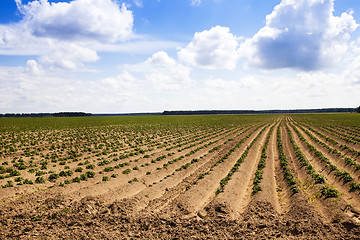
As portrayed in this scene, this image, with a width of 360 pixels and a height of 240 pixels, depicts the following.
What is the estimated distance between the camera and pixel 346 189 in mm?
10555

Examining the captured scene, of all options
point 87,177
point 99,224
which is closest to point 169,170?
point 87,177

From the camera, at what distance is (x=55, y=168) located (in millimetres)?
15953

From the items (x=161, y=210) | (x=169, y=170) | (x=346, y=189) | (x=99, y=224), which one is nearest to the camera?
(x=99, y=224)

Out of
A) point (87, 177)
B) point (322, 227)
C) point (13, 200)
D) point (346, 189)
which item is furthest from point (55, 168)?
point (346, 189)

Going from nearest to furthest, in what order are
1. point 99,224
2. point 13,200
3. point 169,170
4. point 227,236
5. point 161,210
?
point 227,236 → point 99,224 → point 161,210 → point 13,200 → point 169,170

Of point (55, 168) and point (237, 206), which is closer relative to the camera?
point (237, 206)

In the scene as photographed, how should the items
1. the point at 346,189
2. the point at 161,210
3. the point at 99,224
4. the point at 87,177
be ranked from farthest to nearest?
the point at 87,177 < the point at 346,189 < the point at 161,210 < the point at 99,224

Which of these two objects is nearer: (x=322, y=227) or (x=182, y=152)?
(x=322, y=227)

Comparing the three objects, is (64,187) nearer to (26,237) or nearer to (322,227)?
(26,237)

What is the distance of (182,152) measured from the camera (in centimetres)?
2177

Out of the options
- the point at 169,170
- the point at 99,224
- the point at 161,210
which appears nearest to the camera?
the point at 99,224

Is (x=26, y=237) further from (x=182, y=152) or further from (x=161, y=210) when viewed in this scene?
(x=182, y=152)

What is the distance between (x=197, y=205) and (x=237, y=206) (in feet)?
5.52

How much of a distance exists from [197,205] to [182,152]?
488 inches
